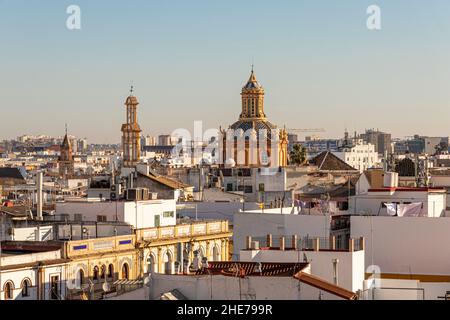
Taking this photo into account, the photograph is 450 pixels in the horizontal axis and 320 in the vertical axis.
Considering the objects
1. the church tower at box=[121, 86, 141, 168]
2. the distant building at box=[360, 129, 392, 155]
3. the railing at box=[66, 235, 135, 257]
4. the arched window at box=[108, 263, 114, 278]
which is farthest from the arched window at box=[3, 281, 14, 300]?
the distant building at box=[360, 129, 392, 155]

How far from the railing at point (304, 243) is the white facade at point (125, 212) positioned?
8.04m

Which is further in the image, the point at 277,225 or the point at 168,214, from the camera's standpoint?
the point at 168,214

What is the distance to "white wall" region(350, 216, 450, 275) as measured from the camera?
2277 centimetres

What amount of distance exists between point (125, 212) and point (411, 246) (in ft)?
34.9

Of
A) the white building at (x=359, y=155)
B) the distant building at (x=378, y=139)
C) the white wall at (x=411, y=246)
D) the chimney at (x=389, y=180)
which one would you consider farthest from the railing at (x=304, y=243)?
the distant building at (x=378, y=139)

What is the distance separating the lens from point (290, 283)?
663 inches

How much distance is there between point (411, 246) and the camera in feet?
75.7

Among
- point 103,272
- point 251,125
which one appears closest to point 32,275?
point 103,272

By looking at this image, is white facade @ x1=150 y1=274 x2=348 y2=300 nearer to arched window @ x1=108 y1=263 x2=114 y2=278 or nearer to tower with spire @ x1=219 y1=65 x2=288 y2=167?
arched window @ x1=108 y1=263 x2=114 y2=278

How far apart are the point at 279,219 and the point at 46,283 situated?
4.66 metres

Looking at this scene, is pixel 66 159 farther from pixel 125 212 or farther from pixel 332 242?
pixel 332 242

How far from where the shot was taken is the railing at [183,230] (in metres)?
30.1

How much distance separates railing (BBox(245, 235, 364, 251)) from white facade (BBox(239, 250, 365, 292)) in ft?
2.18
